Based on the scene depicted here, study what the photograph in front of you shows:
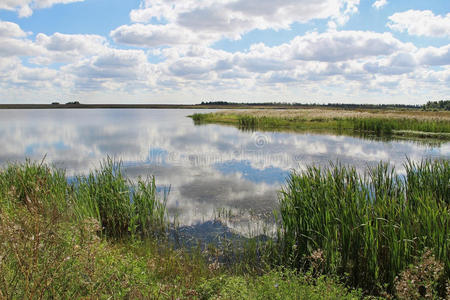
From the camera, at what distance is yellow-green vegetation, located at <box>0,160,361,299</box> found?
3.74 meters

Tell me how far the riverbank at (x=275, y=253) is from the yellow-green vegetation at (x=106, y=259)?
0.12 feet

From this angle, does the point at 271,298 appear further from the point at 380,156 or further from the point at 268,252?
the point at 380,156

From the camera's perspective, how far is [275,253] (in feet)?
26.2

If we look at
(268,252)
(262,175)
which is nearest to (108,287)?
(268,252)

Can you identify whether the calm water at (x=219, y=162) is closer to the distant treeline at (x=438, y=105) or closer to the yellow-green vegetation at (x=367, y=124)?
the yellow-green vegetation at (x=367, y=124)

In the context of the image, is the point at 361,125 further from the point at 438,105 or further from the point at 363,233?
the point at 438,105

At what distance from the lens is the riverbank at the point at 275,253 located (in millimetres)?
4566

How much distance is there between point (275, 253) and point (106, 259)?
4.33 m

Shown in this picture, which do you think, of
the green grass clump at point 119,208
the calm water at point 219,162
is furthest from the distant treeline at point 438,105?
the green grass clump at point 119,208

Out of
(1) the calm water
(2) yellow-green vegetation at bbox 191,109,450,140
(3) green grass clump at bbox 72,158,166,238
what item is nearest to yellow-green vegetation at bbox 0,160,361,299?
(3) green grass clump at bbox 72,158,166,238

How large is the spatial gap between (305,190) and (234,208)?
14.9ft

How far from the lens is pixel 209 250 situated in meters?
8.38

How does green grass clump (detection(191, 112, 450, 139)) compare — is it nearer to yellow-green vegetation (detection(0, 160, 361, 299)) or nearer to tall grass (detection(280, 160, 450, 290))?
tall grass (detection(280, 160, 450, 290))

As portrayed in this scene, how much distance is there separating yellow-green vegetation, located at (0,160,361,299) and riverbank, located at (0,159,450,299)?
0.12 ft
